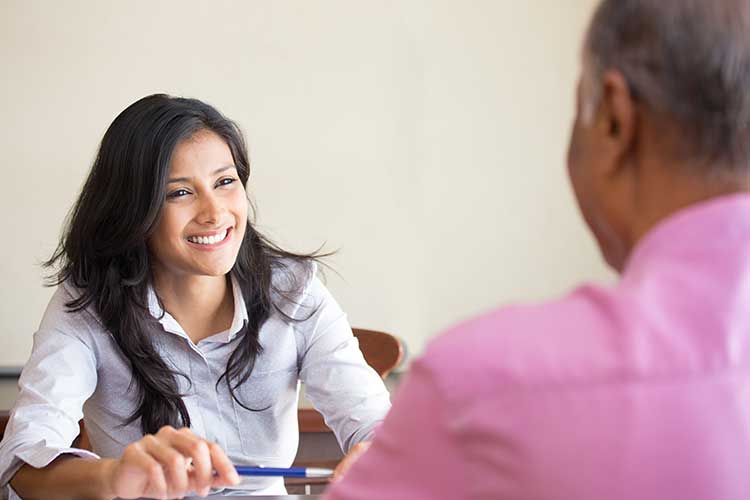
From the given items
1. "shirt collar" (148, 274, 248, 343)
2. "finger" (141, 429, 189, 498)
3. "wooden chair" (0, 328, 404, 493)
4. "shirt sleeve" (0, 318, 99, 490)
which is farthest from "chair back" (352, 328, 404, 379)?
"finger" (141, 429, 189, 498)

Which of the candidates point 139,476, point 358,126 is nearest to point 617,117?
point 139,476

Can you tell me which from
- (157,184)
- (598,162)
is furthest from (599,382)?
(157,184)

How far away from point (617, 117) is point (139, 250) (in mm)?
1419

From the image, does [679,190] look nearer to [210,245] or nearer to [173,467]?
[173,467]

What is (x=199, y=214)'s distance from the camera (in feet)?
6.32

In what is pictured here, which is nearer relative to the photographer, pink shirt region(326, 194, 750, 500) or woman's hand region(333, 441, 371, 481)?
pink shirt region(326, 194, 750, 500)

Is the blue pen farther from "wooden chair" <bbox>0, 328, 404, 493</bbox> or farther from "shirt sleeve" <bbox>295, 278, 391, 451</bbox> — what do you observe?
"wooden chair" <bbox>0, 328, 404, 493</bbox>

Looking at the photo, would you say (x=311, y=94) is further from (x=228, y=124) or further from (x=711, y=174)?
(x=711, y=174)

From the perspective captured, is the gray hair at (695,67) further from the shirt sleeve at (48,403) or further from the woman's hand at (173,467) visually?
the shirt sleeve at (48,403)

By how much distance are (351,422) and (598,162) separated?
1218 millimetres

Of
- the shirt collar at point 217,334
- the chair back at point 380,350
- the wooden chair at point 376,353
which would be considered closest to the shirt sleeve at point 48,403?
the shirt collar at point 217,334

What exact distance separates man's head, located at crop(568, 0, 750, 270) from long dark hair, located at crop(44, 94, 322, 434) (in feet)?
4.21

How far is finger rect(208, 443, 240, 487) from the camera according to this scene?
1.25 metres

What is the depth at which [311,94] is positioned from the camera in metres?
3.18
